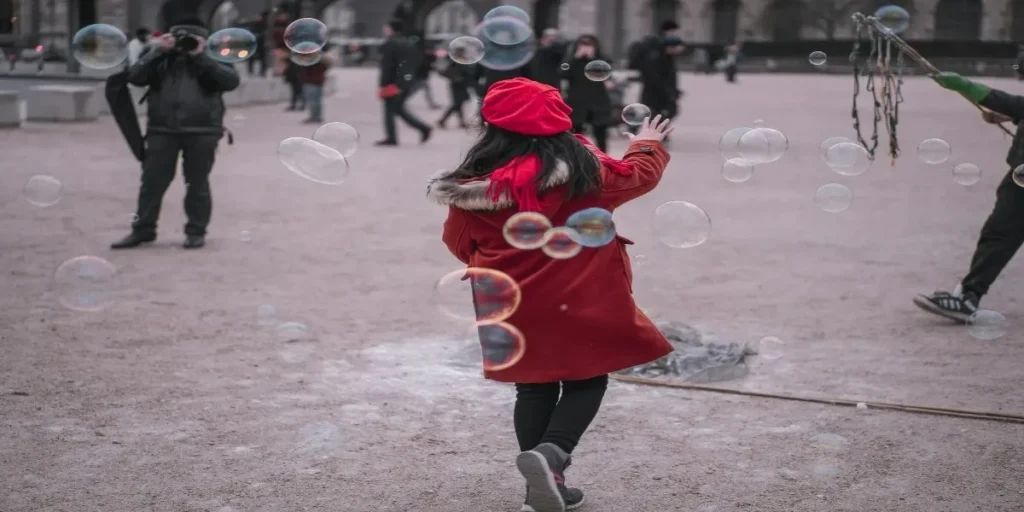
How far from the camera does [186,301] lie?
20.9ft

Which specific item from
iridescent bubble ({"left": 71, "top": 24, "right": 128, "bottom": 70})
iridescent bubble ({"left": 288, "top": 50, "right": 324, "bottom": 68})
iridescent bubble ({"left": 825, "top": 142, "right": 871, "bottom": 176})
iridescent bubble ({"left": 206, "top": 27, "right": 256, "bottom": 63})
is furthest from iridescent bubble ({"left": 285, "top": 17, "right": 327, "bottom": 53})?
iridescent bubble ({"left": 825, "top": 142, "right": 871, "bottom": 176})

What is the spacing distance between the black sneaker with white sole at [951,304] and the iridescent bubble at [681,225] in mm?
1828

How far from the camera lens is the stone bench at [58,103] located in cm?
1766

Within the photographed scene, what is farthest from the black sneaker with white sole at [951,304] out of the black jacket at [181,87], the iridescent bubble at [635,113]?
the black jacket at [181,87]

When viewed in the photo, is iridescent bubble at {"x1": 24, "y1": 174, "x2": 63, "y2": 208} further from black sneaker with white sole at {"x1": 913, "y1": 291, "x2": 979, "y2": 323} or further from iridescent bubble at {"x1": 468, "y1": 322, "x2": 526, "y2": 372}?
black sneaker with white sole at {"x1": 913, "y1": 291, "x2": 979, "y2": 323}

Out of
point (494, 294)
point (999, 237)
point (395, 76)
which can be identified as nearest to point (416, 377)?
point (494, 294)

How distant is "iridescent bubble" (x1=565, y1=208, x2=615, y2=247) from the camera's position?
3.34 m

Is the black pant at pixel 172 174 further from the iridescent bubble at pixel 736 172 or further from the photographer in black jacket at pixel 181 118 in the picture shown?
the iridescent bubble at pixel 736 172

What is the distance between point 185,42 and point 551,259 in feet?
16.3

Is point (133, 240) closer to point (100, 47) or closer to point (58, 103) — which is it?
point (100, 47)

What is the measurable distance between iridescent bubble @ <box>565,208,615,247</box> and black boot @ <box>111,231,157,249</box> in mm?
5262

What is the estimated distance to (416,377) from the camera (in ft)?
16.2

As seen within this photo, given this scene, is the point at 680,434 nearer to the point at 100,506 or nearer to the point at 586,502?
the point at 586,502

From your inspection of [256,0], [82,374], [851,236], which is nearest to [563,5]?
[256,0]
